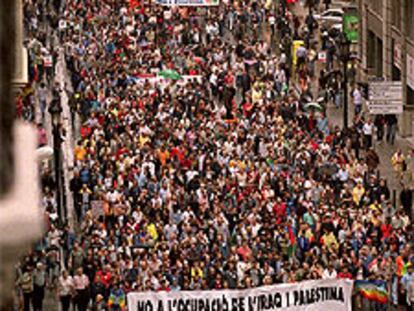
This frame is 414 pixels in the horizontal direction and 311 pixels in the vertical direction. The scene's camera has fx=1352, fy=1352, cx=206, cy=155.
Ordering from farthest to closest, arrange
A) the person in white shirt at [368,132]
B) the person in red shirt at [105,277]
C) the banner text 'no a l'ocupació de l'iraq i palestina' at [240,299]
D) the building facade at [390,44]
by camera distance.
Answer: the building facade at [390,44], the person in white shirt at [368,132], the person in red shirt at [105,277], the banner text 'no a l'ocupació de l'iraq i palestina' at [240,299]

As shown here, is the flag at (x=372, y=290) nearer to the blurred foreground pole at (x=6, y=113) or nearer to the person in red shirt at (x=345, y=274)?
the person in red shirt at (x=345, y=274)

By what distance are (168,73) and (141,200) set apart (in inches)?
648

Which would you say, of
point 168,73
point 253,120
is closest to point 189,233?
point 253,120

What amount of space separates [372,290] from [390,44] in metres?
27.0

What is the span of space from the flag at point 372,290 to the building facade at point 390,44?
21831mm

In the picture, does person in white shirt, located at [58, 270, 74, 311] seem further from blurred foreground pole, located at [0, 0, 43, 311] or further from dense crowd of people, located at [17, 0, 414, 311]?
blurred foreground pole, located at [0, 0, 43, 311]

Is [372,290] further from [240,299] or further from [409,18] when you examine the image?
[409,18]

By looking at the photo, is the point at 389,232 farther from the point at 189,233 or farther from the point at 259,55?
the point at 259,55

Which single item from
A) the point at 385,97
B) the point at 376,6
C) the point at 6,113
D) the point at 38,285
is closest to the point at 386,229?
the point at 38,285

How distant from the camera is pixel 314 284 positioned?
2514 centimetres

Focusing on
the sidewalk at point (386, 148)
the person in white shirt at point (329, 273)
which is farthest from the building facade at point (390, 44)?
the person in white shirt at point (329, 273)

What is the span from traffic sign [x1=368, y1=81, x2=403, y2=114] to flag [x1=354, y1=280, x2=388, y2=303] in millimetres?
13562

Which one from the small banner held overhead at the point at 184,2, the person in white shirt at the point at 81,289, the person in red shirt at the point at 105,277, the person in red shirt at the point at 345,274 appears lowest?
the person in white shirt at the point at 81,289

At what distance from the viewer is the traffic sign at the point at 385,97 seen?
40.2 meters
